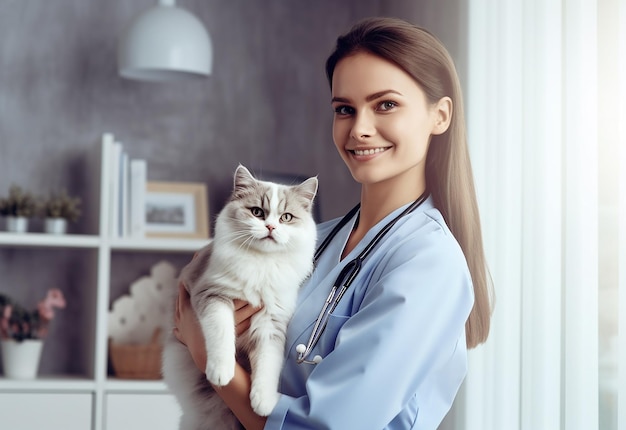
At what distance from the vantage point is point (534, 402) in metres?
2.03

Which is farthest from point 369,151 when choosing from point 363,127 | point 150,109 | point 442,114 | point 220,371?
point 150,109

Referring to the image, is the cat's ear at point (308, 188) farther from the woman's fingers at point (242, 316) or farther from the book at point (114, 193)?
the book at point (114, 193)

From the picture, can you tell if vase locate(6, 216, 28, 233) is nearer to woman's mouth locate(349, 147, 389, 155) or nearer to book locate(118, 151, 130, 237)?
book locate(118, 151, 130, 237)

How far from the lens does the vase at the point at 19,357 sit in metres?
3.05

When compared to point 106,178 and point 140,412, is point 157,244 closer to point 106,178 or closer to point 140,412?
point 106,178

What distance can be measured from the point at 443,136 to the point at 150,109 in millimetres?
2251

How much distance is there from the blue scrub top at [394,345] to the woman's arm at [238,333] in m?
0.07

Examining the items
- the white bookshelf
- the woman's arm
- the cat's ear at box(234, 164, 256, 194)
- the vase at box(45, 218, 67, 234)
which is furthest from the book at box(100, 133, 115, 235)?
the cat's ear at box(234, 164, 256, 194)

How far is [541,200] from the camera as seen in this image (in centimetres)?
205

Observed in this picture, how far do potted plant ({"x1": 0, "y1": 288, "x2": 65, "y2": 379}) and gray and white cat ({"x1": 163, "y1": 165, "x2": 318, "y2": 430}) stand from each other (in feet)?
5.62

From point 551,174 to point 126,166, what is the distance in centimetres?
175

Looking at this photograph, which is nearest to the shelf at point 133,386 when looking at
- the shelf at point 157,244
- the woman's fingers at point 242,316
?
the shelf at point 157,244

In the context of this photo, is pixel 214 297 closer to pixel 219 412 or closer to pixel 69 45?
pixel 219 412

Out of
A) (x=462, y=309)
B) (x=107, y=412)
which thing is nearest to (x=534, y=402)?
(x=462, y=309)
